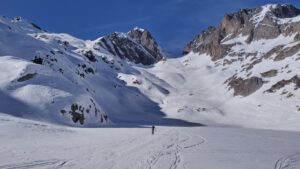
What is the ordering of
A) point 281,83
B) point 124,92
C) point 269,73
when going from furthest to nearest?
point 269,73, point 124,92, point 281,83

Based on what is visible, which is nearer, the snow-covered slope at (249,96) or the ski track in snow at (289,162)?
the ski track in snow at (289,162)

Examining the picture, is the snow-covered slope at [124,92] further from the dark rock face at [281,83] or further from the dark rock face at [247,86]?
the dark rock face at [281,83]

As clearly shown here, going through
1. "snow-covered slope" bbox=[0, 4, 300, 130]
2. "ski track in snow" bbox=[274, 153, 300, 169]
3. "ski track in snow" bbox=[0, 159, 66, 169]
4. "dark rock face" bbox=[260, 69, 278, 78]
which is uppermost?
"dark rock face" bbox=[260, 69, 278, 78]

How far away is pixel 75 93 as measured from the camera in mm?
72938

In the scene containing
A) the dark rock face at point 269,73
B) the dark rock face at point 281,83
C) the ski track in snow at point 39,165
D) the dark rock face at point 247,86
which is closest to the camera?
the ski track in snow at point 39,165

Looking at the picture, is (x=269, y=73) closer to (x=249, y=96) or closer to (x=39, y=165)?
(x=249, y=96)

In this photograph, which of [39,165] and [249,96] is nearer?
[39,165]

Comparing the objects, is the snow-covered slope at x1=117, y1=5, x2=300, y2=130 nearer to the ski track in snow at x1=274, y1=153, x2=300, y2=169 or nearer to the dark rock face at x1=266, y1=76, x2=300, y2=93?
the dark rock face at x1=266, y1=76, x2=300, y2=93

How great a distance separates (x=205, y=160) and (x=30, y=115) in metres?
39.8

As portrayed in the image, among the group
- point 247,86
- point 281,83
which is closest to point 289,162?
point 281,83

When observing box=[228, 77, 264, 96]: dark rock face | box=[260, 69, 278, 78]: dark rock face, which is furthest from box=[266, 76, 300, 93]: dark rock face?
box=[260, 69, 278, 78]: dark rock face

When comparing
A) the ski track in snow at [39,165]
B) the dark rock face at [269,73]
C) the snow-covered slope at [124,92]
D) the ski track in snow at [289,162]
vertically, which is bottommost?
the ski track in snow at [39,165]

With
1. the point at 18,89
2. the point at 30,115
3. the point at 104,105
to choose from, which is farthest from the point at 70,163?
the point at 104,105

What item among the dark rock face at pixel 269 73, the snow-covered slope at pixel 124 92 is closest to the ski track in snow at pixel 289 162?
the snow-covered slope at pixel 124 92
